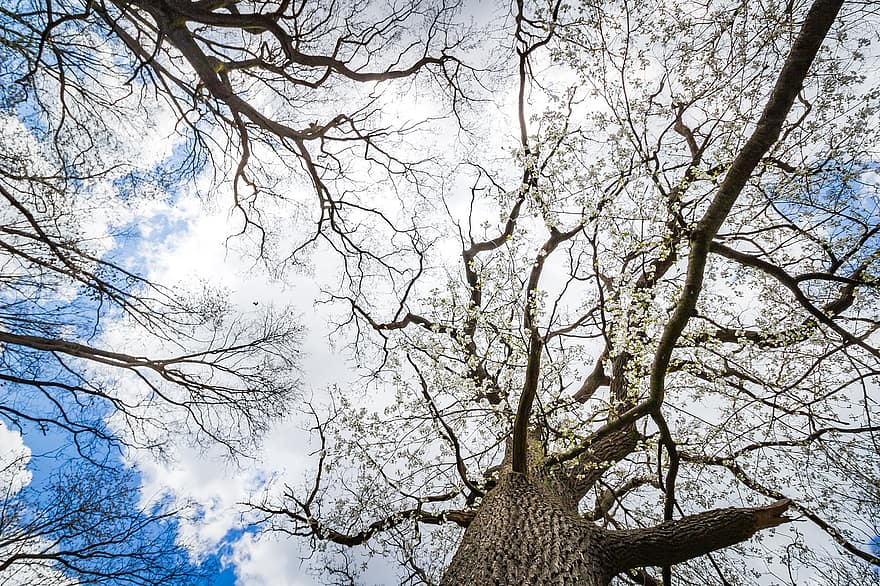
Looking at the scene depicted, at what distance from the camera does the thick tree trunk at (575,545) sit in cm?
246

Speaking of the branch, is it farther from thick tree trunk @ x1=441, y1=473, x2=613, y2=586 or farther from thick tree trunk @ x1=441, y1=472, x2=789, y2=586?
thick tree trunk @ x1=441, y1=473, x2=613, y2=586

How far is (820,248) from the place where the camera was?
12.5 feet

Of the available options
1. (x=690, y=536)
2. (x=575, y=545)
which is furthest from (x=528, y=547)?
(x=690, y=536)

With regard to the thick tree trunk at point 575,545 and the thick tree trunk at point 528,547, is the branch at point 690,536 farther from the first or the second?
the thick tree trunk at point 528,547

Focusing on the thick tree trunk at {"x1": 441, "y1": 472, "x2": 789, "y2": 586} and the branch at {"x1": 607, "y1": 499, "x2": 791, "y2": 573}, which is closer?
the thick tree trunk at {"x1": 441, "y1": 472, "x2": 789, "y2": 586}

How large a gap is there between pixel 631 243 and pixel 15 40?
17.4ft

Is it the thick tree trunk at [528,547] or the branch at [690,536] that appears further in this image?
the branch at [690,536]

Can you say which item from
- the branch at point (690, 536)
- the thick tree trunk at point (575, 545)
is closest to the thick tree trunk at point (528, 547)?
the thick tree trunk at point (575, 545)

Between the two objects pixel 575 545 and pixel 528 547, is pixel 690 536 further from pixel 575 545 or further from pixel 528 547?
pixel 528 547

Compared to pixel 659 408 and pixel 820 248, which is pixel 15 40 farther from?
pixel 820 248

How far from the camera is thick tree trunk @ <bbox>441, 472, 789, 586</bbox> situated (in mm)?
2463

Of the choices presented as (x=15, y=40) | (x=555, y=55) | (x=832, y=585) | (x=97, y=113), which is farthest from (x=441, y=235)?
(x=832, y=585)

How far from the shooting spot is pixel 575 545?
276cm

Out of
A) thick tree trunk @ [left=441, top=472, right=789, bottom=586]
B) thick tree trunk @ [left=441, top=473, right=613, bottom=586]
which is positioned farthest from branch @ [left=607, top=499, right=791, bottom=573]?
thick tree trunk @ [left=441, top=473, right=613, bottom=586]
